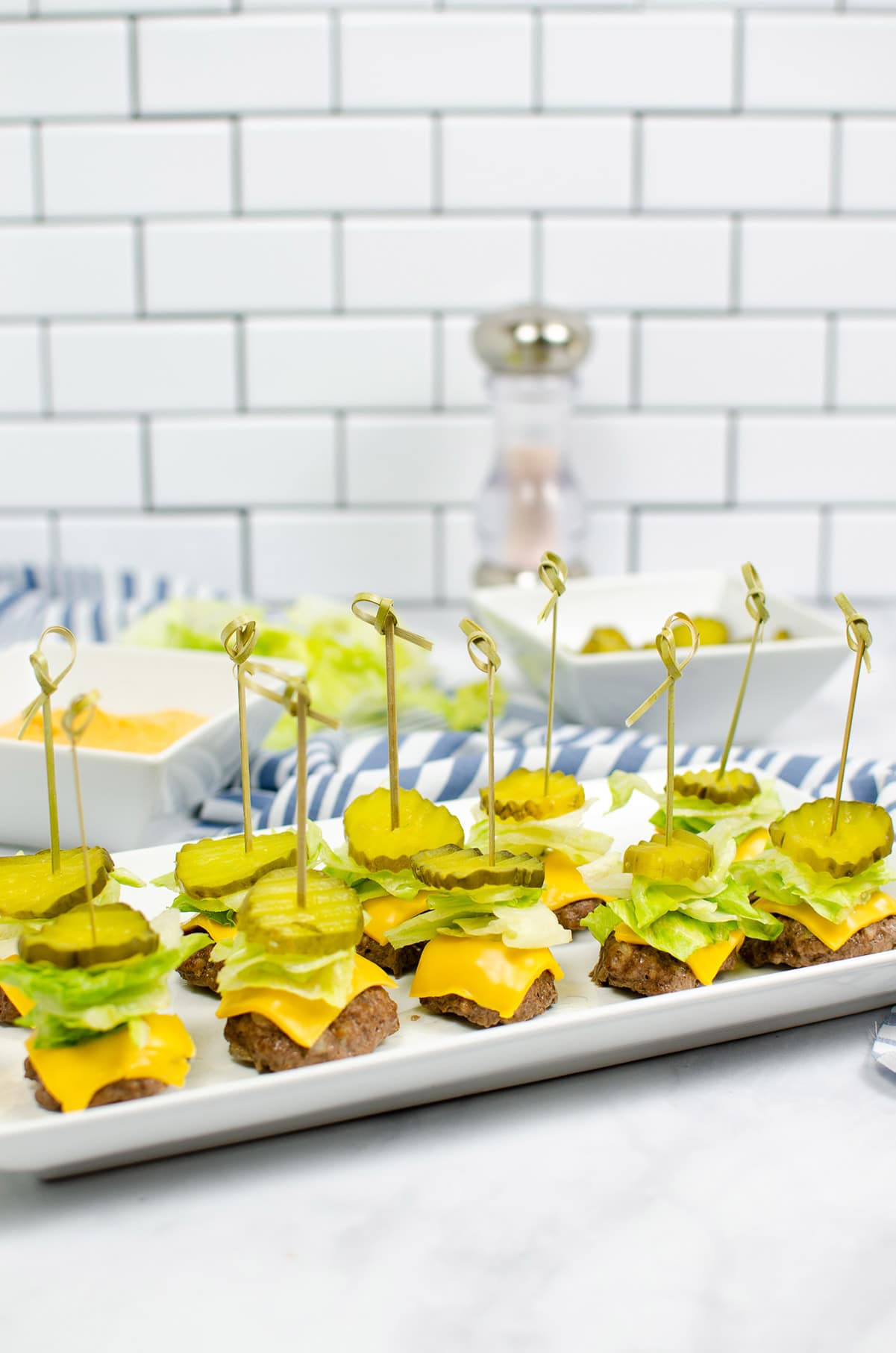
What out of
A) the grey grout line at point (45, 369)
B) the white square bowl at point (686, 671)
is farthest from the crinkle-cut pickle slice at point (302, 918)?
the grey grout line at point (45, 369)

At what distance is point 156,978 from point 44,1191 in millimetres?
106

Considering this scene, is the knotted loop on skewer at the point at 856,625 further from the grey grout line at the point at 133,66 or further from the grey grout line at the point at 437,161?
the grey grout line at the point at 133,66

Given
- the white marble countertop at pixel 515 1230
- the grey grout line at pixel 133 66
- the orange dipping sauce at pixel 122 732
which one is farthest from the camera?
the grey grout line at pixel 133 66

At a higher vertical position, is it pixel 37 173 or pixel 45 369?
pixel 37 173

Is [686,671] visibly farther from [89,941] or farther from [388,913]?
[89,941]

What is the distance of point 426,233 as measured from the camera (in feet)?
5.58

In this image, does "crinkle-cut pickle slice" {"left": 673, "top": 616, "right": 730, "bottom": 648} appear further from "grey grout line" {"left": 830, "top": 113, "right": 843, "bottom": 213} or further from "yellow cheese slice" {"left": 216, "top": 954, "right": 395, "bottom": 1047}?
"grey grout line" {"left": 830, "top": 113, "right": 843, "bottom": 213}

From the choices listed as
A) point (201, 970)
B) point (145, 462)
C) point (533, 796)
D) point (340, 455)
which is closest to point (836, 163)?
point (340, 455)

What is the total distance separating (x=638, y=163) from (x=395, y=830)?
3.90ft

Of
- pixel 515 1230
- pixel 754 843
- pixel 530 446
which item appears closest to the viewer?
pixel 515 1230

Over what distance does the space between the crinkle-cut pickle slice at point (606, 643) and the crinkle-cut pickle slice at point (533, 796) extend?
34cm

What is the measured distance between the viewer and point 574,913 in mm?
853

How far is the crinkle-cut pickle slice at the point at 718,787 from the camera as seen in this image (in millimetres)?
890

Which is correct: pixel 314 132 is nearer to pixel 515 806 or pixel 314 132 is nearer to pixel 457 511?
pixel 457 511
